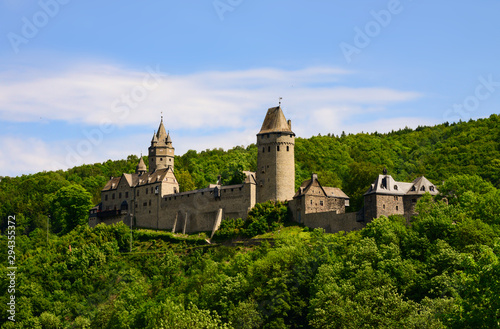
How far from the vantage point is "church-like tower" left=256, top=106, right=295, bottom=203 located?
3041 inches

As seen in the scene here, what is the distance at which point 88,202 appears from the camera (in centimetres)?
9612

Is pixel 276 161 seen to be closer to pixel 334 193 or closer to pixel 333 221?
pixel 334 193

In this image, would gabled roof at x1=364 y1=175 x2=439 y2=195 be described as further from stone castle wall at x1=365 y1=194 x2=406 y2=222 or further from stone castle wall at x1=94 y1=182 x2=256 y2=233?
stone castle wall at x1=94 y1=182 x2=256 y2=233

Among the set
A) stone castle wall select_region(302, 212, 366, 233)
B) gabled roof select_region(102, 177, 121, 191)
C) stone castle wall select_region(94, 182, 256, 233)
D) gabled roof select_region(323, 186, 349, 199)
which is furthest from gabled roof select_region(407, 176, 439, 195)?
gabled roof select_region(102, 177, 121, 191)

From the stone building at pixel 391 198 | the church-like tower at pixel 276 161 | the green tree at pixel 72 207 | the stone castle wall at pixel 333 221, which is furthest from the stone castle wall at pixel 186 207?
the stone building at pixel 391 198

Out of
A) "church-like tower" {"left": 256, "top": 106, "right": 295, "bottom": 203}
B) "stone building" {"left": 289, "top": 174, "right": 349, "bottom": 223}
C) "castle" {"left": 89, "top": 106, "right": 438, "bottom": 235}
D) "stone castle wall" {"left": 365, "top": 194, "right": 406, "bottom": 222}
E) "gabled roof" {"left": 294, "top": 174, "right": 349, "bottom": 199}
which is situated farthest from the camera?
"church-like tower" {"left": 256, "top": 106, "right": 295, "bottom": 203}

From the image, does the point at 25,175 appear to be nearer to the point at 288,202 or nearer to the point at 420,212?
the point at 288,202

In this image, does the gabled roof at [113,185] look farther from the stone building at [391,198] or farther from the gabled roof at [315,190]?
the stone building at [391,198]

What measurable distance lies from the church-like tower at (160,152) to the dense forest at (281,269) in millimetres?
4914

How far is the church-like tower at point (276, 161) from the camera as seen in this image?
77.2 meters

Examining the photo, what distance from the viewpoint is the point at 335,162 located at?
387ft

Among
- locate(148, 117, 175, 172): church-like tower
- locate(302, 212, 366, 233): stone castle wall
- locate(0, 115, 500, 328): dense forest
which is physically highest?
locate(148, 117, 175, 172): church-like tower

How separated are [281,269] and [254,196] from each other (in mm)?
18524

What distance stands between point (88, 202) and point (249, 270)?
39182 millimetres
